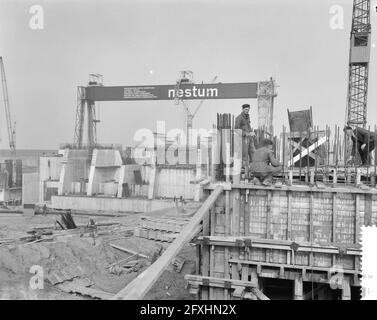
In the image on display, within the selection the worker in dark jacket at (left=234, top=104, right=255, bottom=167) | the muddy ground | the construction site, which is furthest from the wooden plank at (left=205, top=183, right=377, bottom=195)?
the muddy ground

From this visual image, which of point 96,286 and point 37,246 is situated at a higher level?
point 37,246

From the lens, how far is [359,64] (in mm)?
30953

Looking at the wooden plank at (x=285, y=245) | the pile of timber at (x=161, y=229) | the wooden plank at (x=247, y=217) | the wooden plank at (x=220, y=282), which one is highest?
the wooden plank at (x=247, y=217)

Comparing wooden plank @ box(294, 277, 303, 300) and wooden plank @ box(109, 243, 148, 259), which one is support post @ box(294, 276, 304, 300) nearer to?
wooden plank @ box(294, 277, 303, 300)

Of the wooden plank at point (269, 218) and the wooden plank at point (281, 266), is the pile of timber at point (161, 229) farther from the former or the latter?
the wooden plank at point (281, 266)

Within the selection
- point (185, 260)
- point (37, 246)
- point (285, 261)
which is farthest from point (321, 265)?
point (37, 246)

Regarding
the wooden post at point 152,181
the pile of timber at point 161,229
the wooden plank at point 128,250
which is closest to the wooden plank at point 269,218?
the wooden plank at point 128,250

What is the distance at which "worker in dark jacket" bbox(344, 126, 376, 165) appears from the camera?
10.4m

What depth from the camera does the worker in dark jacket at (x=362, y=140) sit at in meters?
10.4

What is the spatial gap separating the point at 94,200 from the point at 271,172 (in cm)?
2287

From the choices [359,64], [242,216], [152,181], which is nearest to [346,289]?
[242,216]

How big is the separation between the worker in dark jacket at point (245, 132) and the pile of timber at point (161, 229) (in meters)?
6.05
